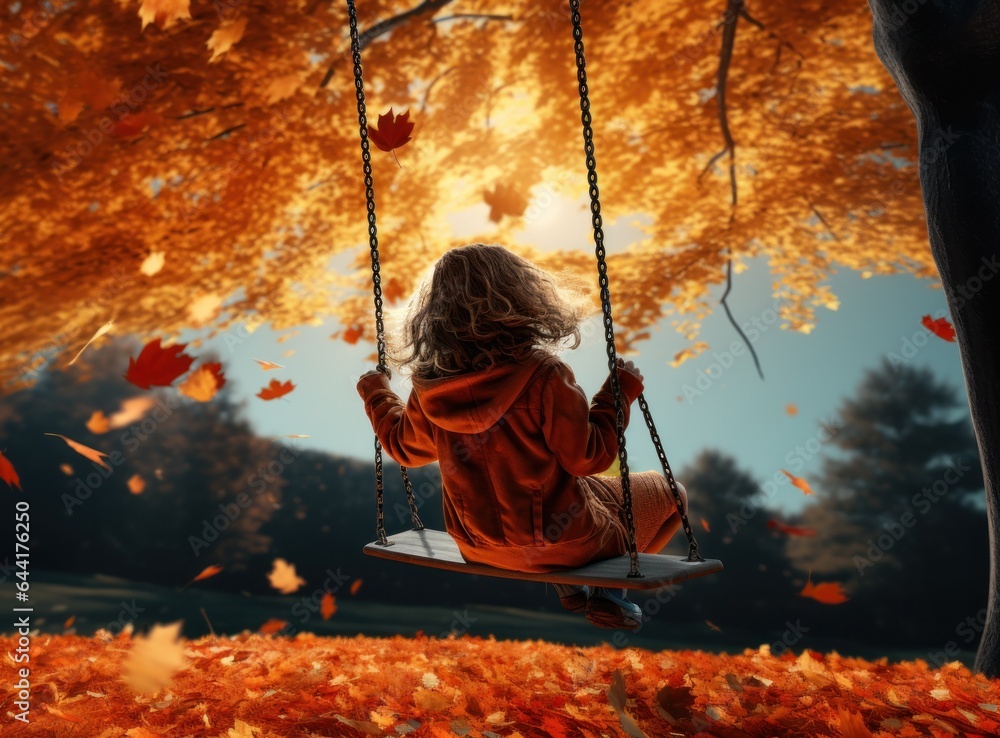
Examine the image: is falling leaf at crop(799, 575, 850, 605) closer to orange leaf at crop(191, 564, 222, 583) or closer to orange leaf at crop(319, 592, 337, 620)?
orange leaf at crop(319, 592, 337, 620)

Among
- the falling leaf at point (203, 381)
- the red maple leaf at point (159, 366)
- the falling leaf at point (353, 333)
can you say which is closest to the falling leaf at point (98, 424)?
the falling leaf at point (203, 381)

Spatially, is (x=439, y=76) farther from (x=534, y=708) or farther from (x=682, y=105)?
(x=534, y=708)

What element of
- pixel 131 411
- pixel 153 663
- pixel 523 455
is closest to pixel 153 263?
pixel 153 663

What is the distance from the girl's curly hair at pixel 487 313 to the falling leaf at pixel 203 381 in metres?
5.90

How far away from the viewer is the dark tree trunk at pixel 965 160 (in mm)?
3104

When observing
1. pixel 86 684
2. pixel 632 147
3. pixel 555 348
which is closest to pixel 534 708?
pixel 555 348

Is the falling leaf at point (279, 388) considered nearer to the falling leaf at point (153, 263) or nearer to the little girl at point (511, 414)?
the falling leaf at point (153, 263)

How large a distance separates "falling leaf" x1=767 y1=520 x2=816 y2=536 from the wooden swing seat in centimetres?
640

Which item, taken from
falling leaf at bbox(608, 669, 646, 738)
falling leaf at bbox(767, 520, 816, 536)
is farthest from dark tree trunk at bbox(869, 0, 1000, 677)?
falling leaf at bbox(767, 520, 816, 536)

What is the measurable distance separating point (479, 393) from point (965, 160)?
7.64 feet

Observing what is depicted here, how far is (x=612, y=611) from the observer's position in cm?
248

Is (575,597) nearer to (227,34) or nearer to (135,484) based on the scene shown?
(227,34)

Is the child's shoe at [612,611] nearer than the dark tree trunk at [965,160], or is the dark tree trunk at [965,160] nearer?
the child's shoe at [612,611]

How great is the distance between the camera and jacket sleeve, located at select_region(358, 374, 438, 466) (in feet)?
8.21
